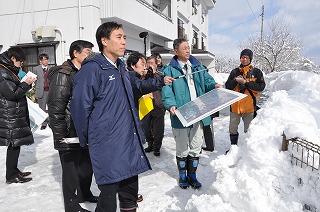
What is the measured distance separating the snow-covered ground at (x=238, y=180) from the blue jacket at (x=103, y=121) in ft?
3.31

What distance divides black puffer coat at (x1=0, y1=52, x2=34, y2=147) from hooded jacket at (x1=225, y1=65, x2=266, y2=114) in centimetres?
337

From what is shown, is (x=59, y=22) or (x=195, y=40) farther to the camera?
(x=195, y=40)

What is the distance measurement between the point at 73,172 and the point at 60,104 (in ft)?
2.57

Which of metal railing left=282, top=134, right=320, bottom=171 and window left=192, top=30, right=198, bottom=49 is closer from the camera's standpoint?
metal railing left=282, top=134, right=320, bottom=171

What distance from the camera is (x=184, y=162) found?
377cm

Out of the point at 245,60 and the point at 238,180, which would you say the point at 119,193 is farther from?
the point at 245,60

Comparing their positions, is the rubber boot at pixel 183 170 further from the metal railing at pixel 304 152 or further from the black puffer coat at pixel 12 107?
the black puffer coat at pixel 12 107

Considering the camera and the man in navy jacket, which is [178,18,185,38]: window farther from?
the man in navy jacket

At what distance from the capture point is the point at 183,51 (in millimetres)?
3598

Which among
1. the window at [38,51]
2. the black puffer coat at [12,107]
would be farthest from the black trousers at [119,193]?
the window at [38,51]

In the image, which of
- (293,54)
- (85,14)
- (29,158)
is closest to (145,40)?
(85,14)

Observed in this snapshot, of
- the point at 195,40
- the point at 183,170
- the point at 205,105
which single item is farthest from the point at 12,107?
the point at 195,40

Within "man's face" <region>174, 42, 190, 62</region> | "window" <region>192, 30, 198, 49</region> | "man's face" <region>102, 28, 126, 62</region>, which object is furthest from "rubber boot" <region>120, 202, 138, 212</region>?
"window" <region>192, 30, 198, 49</region>

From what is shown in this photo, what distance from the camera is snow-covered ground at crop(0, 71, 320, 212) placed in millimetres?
2477
